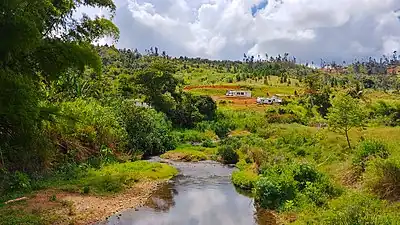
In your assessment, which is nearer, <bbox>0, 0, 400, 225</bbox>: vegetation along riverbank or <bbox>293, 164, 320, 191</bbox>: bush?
<bbox>0, 0, 400, 225</bbox>: vegetation along riverbank

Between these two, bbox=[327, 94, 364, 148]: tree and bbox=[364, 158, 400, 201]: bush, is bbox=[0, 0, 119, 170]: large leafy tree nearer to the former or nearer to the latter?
bbox=[364, 158, 400, 201]: bush

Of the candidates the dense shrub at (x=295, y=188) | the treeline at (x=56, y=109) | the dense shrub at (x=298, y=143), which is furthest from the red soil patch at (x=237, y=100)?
the dense shrub at (x=295, y=188)

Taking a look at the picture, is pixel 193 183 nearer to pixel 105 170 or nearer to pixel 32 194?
pixel 105 170

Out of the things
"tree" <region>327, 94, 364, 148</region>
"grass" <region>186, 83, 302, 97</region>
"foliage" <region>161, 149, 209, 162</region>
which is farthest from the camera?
"grass" <region>186, 83, 302, 97</region>

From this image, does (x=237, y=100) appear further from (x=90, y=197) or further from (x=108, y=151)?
(x=90, y=197)

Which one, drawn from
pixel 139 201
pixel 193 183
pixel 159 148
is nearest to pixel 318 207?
pixel 139 201

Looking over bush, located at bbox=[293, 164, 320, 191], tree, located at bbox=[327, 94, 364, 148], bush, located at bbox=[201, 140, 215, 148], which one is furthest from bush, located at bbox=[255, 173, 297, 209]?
bush, located at bbox=[201, 140, 215, 148]

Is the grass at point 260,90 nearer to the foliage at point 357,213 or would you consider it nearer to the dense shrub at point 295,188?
the dense shrub at point 295,188
